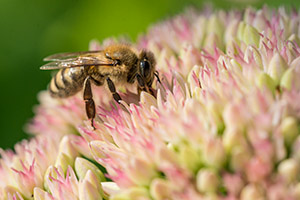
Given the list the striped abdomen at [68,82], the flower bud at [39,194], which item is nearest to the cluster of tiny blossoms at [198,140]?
the flower bud at [39,194]

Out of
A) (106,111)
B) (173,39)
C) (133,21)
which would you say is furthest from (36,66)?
(106,111)

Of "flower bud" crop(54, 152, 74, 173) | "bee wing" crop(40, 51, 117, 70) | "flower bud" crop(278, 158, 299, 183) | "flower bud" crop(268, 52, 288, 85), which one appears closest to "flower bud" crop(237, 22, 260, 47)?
"flower bud" crop(268, 52, 288, 85)

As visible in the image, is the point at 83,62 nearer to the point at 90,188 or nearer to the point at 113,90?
the point at 113,90

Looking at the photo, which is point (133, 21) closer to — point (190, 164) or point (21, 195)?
point (21, 195)

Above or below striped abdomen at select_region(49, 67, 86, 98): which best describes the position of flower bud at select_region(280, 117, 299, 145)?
below

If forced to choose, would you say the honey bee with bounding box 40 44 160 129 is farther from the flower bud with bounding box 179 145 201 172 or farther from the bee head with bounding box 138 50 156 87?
the flower bud with bounding box 179 145 201 172

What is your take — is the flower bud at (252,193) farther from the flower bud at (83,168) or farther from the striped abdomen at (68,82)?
the striped abdomen at (68,82)
